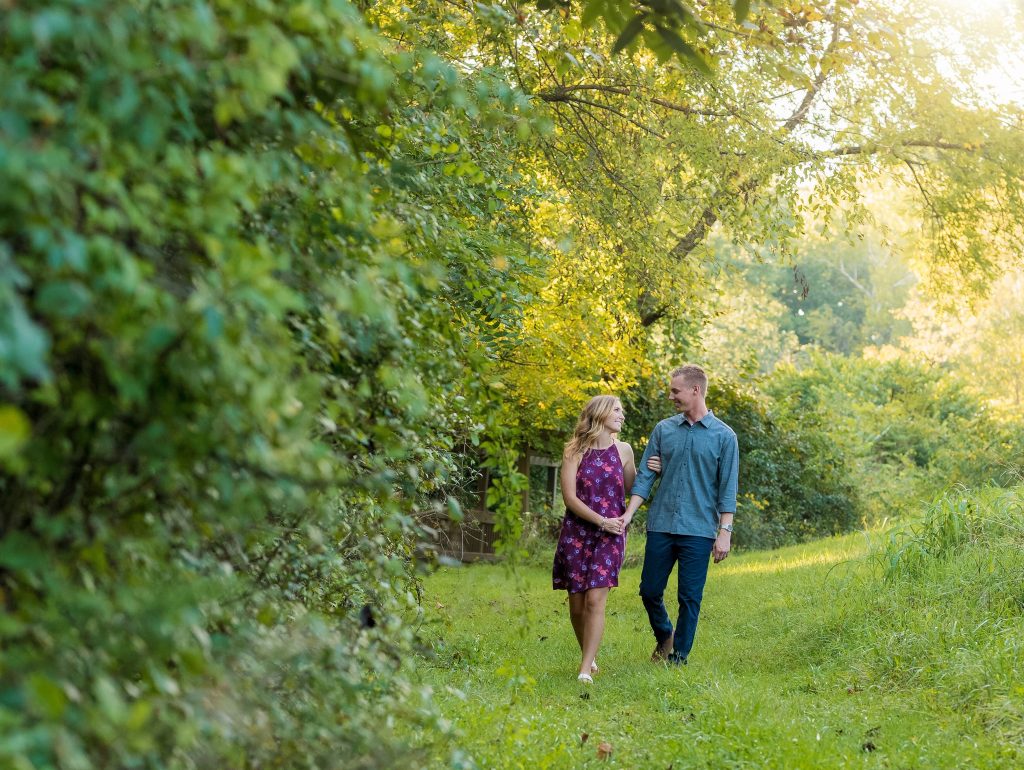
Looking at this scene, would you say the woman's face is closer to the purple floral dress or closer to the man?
the purple floral dress

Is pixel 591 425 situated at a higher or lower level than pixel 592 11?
lower

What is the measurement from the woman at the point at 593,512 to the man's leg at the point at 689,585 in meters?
0.43

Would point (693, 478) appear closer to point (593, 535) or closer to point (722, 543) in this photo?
point (722, 543)

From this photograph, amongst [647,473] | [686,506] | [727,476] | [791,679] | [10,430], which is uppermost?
[10,430]

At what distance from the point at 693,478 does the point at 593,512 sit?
29.3 inches

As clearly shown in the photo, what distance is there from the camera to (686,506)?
791 centimetres

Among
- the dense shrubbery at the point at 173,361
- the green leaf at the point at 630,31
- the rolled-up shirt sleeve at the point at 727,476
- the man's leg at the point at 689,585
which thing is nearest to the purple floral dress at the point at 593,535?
the man's leg at the point at 689,585

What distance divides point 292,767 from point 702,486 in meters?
5.44

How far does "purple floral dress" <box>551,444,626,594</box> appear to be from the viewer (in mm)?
7812

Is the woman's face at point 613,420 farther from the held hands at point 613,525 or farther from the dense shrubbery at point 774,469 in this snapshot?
the dense shrubbery at point 774,469

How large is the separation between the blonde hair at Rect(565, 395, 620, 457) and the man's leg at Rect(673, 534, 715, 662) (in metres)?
0.91

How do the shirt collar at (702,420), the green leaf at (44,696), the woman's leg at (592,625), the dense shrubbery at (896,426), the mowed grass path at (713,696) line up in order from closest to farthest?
the green leaf at (44,696) → the mowed grass path at (713,696) → the woman's leg at (592,625) → the shirt collar at (702,420) → the dense shrubbery at (896,426)

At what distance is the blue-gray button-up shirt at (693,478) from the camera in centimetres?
789

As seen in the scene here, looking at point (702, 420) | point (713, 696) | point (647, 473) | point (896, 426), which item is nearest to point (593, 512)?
point (647, 473)
